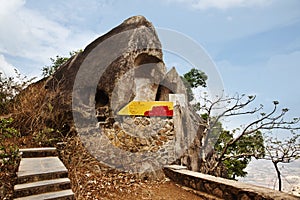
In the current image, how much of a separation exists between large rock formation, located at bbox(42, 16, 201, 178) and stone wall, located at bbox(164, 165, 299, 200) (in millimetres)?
790

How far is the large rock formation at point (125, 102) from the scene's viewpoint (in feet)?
17.1

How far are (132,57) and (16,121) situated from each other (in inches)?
145

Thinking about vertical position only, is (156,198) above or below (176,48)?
below

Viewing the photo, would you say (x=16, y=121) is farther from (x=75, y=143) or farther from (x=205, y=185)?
(x=205, y=185)

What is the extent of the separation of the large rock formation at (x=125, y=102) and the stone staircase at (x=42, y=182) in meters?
1.76

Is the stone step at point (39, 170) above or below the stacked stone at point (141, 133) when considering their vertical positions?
below

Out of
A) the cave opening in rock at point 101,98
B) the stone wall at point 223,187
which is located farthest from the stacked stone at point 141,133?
the cave opening in rock at point 101,98

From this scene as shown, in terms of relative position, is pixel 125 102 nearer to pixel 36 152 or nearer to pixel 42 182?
pixel 36 152

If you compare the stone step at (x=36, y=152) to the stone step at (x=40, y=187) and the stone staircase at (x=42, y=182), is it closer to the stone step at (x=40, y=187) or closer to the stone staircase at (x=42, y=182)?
the stone staircase at (x=42, y=182)

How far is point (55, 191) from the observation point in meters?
2.62

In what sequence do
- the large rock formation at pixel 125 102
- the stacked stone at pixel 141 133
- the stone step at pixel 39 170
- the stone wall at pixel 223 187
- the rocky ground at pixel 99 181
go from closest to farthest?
the stone step at pixel 39 170, the stone wall at pixel 223 187, the rocky ground at pixel 99 181, the large rock formation at pixel 125 102, the stacked stone at pixel 141 133

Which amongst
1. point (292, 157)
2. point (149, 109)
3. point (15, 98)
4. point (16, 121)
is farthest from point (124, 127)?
point (292, 157)

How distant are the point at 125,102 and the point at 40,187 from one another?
3954mm

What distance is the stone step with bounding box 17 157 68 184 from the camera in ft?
Answer: 8.60
